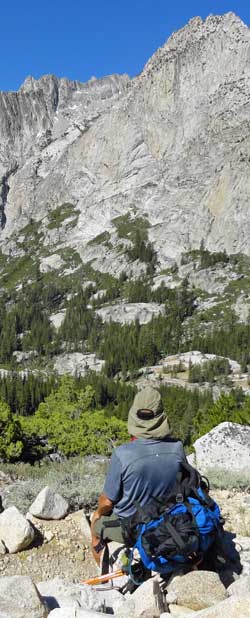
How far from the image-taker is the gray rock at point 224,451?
16.8 meters

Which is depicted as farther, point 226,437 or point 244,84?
point 244,84

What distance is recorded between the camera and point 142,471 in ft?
23.1

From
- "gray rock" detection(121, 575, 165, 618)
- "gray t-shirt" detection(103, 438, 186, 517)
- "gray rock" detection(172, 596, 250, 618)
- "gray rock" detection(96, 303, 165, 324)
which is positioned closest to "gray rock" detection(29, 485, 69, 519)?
"gray t-shirt" detection(103, 438, 186, 517)

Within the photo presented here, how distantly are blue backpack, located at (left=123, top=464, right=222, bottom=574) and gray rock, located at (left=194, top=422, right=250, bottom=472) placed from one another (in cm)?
974

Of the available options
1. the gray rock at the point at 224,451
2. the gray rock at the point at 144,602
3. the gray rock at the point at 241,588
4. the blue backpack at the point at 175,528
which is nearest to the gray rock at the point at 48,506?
the blue backpack at the point at 175,528

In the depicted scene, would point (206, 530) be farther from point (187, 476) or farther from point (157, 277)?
point (157, 277)

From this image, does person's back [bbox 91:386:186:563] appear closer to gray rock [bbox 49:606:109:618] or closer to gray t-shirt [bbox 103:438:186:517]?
gray t-shirt [bbox 103:438:186:517]

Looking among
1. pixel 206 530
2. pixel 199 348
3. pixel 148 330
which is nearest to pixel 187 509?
pixel 206 530

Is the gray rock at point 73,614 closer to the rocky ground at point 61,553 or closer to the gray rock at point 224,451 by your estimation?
the rocky ground at point 61,553

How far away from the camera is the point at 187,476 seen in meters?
7.35

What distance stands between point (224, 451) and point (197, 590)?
12.0 metres

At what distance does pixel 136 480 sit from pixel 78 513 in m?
4.18

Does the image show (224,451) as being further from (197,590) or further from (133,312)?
(133,312)

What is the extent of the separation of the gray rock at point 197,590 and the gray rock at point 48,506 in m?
4.71
